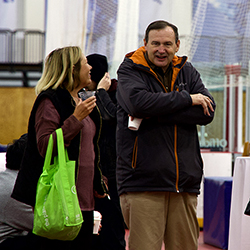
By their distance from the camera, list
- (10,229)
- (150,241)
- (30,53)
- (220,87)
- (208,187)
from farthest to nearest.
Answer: (30,53) → (220,87) → (208,187) → (10,229) → (150,241)

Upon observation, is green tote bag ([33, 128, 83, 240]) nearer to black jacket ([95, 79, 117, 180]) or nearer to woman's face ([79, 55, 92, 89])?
woman's face ([79, 55, 92, 89])

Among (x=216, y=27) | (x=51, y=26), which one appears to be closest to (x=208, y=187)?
(x=216, y=27)

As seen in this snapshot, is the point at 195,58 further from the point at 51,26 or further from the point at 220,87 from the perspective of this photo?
the point at 51,26

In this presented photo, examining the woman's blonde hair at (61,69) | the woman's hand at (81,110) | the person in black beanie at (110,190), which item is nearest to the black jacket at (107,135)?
the person in black beanie at (110,190)

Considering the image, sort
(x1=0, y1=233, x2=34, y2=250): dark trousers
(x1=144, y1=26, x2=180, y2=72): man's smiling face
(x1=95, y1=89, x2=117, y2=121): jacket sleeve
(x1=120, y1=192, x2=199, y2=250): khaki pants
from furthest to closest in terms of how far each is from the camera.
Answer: (x1=95, y1=89, x2=117, y2=121): jacket sleeve < (x1=0, y1=233, x2=34, y2=250): dark trousers < (x1=144, y1=26, x2=180, y2=72): man's smiling face < (x1=120, y1=192, x2=199, y2=250): khaki pants

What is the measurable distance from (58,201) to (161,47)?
859mm

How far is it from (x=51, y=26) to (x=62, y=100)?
9.15 feet

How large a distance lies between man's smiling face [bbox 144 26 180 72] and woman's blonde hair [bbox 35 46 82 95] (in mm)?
351

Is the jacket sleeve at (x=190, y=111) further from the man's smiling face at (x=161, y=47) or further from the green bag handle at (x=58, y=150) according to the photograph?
the green bag handle at (x=58, y=150)

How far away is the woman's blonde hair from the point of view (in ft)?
6.55

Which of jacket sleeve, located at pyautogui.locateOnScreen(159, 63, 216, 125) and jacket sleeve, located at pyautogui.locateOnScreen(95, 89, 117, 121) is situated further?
jacket sleeve, located at pyautogui.locateOnScreen(95, 89, 117, 121)

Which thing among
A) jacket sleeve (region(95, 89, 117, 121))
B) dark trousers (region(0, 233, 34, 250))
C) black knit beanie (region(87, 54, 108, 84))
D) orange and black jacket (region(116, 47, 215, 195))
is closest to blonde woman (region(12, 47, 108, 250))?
orange and black jacket (region(116, 47, 215, 195))

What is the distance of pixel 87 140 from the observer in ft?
6.61

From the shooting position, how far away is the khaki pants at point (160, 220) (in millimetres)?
1958
